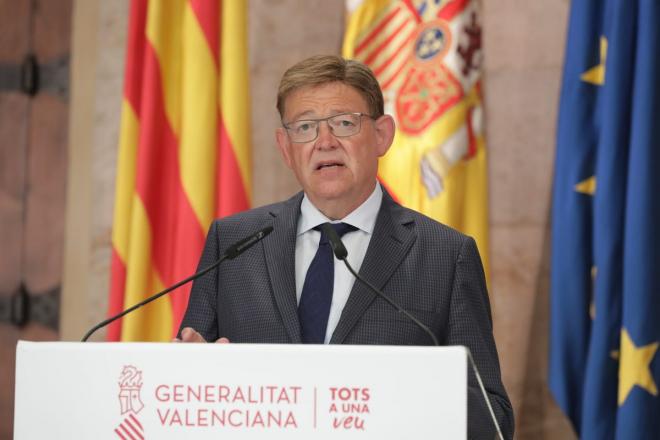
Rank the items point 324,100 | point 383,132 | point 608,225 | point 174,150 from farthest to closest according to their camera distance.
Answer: point 174,150 → point 608,225 → point 383,132 → point 324,100

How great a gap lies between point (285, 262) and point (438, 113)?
141 centimetres

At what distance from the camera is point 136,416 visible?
136 centimetres

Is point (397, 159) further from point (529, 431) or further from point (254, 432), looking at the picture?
point (254, 432)

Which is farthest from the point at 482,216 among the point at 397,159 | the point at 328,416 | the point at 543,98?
the point at 328,416

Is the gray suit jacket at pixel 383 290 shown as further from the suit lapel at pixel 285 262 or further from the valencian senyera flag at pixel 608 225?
the valencian senyera flag at pixel 608 225

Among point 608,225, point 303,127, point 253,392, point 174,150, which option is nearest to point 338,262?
point 303,127

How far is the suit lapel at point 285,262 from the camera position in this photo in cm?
191

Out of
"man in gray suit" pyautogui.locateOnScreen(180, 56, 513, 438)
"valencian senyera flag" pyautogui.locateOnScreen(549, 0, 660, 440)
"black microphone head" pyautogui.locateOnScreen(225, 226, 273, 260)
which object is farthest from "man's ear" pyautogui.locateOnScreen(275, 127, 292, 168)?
"valencian senyera flag" pyautogui.locateOnScreen(549, 0, 660, 440)

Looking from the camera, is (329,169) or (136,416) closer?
(136,416)

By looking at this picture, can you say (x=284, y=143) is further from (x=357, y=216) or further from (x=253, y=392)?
(x=253, y=392)

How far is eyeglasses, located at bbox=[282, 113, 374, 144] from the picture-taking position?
2.04 meters

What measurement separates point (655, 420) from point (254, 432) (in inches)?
78.9

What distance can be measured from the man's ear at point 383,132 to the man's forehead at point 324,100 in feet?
0.23

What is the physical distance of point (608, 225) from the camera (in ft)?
9.68
